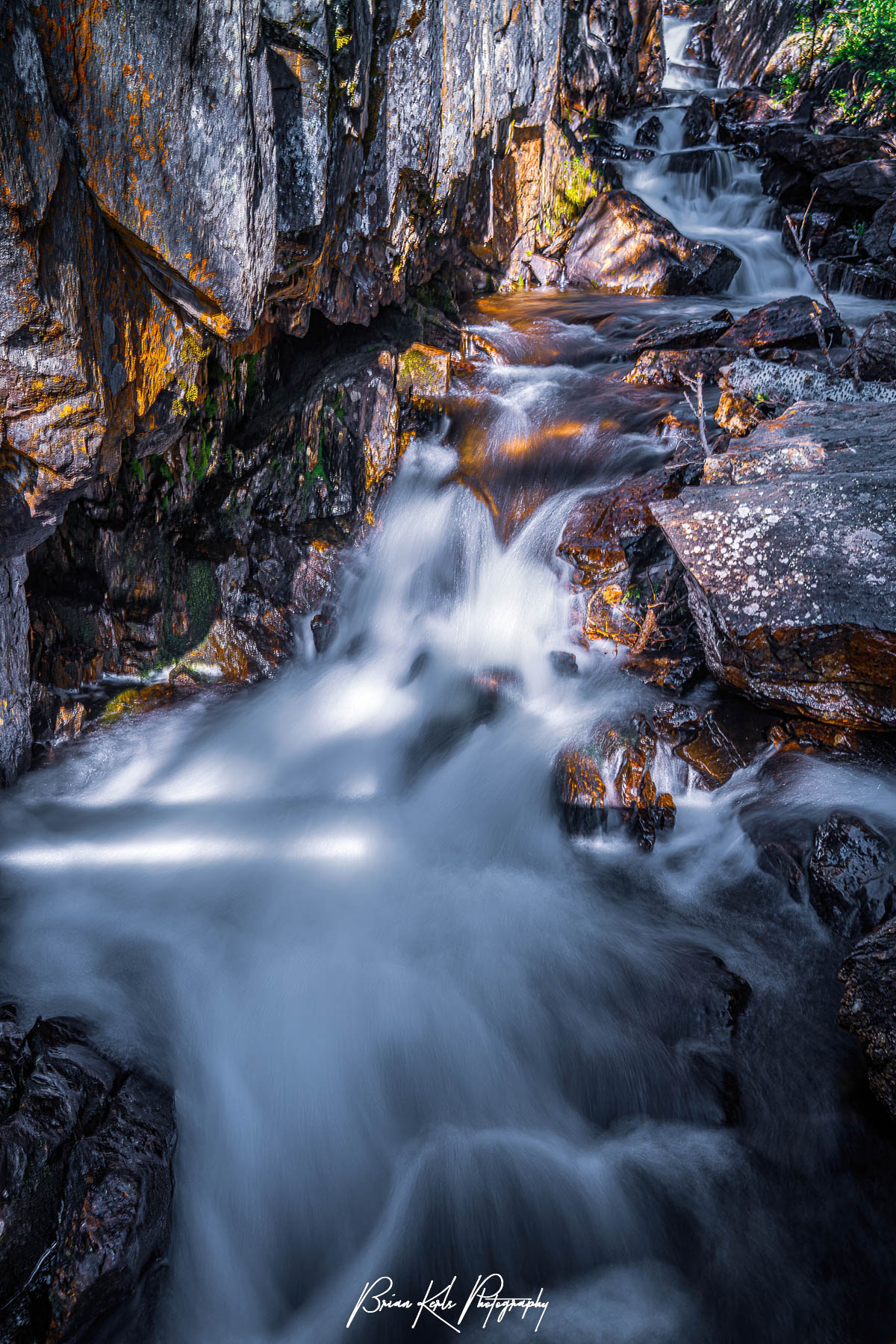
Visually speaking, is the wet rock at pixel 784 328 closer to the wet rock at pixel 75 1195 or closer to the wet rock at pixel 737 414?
the wet rock at pixel 737 414

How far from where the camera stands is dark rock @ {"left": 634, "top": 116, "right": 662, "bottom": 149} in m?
13.7

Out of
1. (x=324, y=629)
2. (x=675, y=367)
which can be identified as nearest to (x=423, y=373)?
(x=675, y=367)

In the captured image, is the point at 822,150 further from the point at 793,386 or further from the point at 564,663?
the point at 564,663

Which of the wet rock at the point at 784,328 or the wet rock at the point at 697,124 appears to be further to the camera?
the wet rock at the point at 697,124

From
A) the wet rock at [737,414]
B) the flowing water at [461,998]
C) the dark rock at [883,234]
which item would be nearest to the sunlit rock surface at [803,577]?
the flowing water at [461,998]

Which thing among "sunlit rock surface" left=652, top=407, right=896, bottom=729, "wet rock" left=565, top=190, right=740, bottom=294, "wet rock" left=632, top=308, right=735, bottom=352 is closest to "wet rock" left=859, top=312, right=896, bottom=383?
"sunlit rock surface" left=652, top=407, right=896, bottom=729

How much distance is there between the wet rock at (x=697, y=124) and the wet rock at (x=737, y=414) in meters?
11.3

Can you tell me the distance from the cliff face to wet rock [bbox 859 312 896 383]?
3.75 meters

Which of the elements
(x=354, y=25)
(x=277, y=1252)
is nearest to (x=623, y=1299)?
(x=277, y=1252)

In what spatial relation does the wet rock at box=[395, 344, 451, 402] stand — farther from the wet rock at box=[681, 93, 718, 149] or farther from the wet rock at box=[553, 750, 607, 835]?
the wet rock at box=[681, 93, 718, 149]

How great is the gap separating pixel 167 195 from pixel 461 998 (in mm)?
3699

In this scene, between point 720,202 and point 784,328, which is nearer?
point 784,328

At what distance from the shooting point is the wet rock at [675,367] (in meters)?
6.62

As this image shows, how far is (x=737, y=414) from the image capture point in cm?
554
